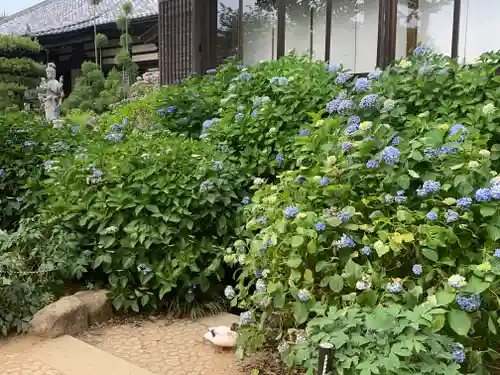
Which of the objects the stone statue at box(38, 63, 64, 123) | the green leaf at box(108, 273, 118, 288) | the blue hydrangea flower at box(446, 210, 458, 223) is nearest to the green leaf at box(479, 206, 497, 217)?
the blue hydrangea flower at box(446, 210, 458, 223)

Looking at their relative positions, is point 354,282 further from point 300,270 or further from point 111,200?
point 111,200

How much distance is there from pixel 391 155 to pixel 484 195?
0.42m

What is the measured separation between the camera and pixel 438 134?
98.7 inches

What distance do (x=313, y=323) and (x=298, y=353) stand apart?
5.5 inches

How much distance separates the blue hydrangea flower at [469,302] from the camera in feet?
6.17

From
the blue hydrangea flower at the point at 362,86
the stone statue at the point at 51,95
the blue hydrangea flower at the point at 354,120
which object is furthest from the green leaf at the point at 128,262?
the stone statue at the point at 51,95

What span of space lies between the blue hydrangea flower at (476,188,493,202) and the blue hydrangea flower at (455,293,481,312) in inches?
16.3

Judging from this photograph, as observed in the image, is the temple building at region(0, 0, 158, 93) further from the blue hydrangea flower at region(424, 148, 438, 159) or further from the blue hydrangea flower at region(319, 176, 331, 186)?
the blue hydrangea flower at region(424, 148, 438, 159)

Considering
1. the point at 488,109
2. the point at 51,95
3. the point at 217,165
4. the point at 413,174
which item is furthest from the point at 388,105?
the point at 51,95

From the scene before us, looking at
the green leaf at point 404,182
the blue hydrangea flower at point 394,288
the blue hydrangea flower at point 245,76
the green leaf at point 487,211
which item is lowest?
the blue hydrangea flower at point 394,288

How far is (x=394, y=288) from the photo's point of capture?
203cm

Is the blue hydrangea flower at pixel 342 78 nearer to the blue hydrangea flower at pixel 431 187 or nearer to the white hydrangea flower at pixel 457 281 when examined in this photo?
the blue hydrangea flower at pixel 431 187

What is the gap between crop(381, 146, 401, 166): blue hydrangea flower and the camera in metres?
2.34

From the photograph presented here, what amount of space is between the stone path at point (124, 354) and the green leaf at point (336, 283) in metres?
0.64
